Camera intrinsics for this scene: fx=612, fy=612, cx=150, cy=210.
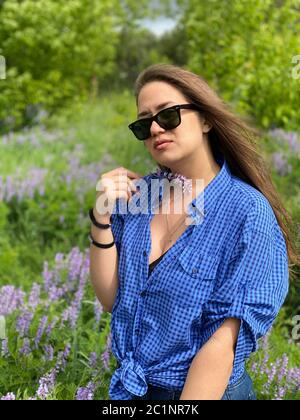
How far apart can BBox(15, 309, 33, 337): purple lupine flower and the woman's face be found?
1348mm

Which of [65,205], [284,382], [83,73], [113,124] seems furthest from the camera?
[83,73]

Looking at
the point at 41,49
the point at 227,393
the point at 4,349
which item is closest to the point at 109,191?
the point at 227,393

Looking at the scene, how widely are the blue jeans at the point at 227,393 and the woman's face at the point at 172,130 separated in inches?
27.5

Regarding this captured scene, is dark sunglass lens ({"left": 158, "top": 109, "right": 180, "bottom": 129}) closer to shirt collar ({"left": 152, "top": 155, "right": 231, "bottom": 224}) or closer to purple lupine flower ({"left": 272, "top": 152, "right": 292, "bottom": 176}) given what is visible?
shirt collar ({"left": 152, "top": 155, "right": 231, "bottom": 224})

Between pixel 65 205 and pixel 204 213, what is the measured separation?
11.7 feet

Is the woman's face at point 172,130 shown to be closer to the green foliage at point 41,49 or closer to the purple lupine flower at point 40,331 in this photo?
the purple lupine flower at point 40,331

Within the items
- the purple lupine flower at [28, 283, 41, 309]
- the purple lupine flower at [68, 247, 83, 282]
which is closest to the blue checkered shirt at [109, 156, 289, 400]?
the purple lupine flower at [28, 283, 41, 309]

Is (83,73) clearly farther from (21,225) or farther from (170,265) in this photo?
(170,265)

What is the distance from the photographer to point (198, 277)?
1.78 meters

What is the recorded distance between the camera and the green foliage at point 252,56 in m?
6.84

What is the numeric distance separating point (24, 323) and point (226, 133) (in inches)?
58.6

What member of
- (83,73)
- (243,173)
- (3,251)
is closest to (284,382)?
(243,173)

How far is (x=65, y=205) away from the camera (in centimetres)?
529
